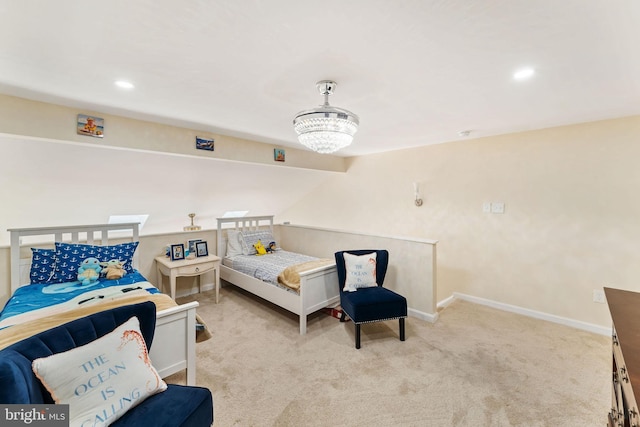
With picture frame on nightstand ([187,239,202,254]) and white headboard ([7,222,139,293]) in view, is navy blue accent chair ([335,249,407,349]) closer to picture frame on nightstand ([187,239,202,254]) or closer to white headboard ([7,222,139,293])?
picture frame on nightstand ([187,239,202,254])

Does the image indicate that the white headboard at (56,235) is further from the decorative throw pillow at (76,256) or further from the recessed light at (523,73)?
the recessed light at (523,73)

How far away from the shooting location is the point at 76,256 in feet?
8.25

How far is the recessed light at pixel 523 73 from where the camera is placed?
1.67m

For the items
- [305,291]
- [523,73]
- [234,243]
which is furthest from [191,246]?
[523,73]

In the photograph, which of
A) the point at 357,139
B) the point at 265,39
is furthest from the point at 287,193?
the point at 265,39

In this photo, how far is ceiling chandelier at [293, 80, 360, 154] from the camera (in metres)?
1.71

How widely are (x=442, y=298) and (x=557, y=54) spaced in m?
2.96

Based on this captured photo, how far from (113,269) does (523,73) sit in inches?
144

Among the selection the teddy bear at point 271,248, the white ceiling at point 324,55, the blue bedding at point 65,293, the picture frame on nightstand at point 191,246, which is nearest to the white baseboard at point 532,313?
the white ceiling at point 324,55

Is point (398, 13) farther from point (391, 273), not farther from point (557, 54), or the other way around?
point (391, 273)

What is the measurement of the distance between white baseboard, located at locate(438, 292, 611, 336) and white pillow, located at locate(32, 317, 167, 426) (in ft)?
10.6

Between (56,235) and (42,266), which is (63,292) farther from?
(56,235)
